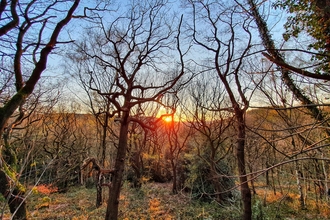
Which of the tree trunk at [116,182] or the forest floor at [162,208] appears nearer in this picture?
the tree trunk at [116,182]

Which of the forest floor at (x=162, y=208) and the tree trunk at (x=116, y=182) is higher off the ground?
the tree trunk at (x=116, y=182)

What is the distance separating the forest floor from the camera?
22.1 ft

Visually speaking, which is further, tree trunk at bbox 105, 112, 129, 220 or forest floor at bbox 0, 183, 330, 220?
forest floor at bbox 0, 183, 330, 220

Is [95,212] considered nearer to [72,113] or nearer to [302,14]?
[72,113]

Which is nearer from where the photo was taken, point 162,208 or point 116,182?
point 116,182

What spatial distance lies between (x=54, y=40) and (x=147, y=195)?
32.1 feet

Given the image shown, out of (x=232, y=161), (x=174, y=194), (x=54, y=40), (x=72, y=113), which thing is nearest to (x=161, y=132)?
(x=174, y=194)

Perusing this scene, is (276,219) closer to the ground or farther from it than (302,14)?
closer to the ground

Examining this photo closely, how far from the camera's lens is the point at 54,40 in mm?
3584

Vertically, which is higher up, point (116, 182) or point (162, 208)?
point (116, 182)

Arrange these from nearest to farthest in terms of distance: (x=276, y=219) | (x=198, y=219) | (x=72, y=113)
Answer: (x=276, y=219), (x=198, y=219), (x=72, y=113)

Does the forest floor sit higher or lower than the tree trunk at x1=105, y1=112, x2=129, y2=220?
lower

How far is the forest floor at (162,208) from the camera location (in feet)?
22.1

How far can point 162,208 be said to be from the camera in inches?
338
